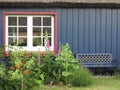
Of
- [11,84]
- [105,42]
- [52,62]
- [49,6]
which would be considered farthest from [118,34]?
[11,84]

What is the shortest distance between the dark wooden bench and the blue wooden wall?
19 cm

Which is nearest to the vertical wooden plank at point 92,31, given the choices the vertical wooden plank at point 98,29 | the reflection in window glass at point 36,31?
the vertical wooden plank at point 98,29

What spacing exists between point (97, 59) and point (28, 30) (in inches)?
110

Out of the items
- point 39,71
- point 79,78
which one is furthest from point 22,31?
point 39,71

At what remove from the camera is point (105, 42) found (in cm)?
1734

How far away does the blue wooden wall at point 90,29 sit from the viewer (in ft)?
56.5

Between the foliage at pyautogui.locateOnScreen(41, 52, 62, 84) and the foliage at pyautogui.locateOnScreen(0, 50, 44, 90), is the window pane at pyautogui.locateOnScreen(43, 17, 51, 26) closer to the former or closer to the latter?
the foliage at pyautogui.locateOnScreen(41, 52, 62, 84)

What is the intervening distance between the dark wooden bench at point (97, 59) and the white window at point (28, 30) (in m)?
1.23

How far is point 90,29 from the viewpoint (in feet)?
56.7

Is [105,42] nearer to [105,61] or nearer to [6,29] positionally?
[105,61]

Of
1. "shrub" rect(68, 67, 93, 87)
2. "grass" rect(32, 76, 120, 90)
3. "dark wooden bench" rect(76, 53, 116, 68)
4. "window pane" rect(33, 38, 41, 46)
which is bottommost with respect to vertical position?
"grass" rect(32, 76, 120, 90)

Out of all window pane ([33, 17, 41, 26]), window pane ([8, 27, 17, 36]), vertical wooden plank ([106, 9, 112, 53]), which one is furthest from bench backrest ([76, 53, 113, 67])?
window pane ([8, 27, 17, 36])

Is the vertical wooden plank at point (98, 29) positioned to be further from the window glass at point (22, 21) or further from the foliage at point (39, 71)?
the window glass at point (22, 21)

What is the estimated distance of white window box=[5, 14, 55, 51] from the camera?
17156 millimetres
